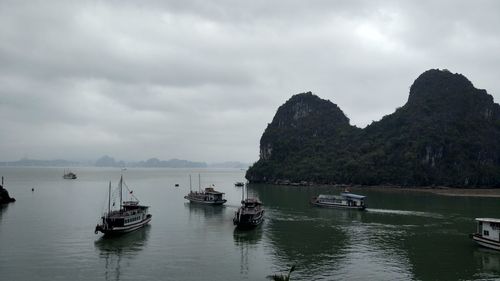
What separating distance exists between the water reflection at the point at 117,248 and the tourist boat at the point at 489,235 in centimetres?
3949

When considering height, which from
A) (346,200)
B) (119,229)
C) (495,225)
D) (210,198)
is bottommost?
(119,229)

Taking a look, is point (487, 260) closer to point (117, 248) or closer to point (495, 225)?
point (495, 225)

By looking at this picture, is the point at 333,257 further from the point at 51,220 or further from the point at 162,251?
the point at 51,220

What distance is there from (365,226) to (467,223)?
18230mm

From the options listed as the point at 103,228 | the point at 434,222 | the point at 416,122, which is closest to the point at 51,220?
the point at 103,228

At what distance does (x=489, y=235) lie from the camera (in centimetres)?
4784

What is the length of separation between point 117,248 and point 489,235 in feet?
141

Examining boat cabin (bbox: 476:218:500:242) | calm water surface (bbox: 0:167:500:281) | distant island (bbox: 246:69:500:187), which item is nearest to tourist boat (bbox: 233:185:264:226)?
calm water surface (bbox: 0:167:500:281)

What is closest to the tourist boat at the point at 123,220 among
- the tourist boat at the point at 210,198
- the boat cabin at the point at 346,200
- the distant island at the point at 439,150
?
the tourist boat at the point at 210,198

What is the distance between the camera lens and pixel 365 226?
66.4 metres

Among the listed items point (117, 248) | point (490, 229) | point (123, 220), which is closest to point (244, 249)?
point (117, 248)

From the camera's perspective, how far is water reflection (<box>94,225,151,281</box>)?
1538 inches

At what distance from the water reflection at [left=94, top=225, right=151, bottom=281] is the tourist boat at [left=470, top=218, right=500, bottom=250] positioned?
39.5 meters

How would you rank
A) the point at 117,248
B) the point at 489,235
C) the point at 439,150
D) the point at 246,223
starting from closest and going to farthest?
1. the point at 489,235
2. the point at 117,248
3. the point at 246,223
4. the point at 439,150
